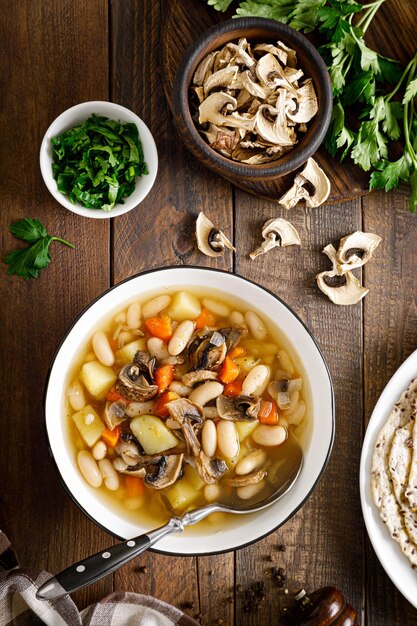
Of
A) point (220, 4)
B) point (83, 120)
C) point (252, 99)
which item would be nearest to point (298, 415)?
point (252, 99)

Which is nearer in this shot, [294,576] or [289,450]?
[289,450]

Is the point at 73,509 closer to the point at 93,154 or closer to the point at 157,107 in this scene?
the point at 93,154

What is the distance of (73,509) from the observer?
8.93ft

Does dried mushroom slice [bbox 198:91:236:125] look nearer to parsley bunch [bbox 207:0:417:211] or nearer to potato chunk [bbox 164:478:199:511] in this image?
parsley bunch [bbox 207:0:417:211]

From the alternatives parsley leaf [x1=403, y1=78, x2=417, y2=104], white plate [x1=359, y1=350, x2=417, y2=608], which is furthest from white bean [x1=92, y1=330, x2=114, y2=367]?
parsley leaf [x1=403, y1=78, x2=417, y2=104]

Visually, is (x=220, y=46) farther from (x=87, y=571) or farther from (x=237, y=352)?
(x=87, y=571)

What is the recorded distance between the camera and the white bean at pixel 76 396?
8.36ft

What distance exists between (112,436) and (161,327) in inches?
15.8

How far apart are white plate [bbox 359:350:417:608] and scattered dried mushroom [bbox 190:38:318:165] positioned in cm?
90

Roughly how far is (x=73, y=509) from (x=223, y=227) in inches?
45.6

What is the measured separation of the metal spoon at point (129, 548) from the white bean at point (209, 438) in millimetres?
189

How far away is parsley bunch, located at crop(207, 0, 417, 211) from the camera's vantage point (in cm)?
253

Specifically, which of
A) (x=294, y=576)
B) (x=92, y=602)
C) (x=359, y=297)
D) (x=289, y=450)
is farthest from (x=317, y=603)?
(x=359, y=297)

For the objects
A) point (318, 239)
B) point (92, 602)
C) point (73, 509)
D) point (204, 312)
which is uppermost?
point (318, 239)
